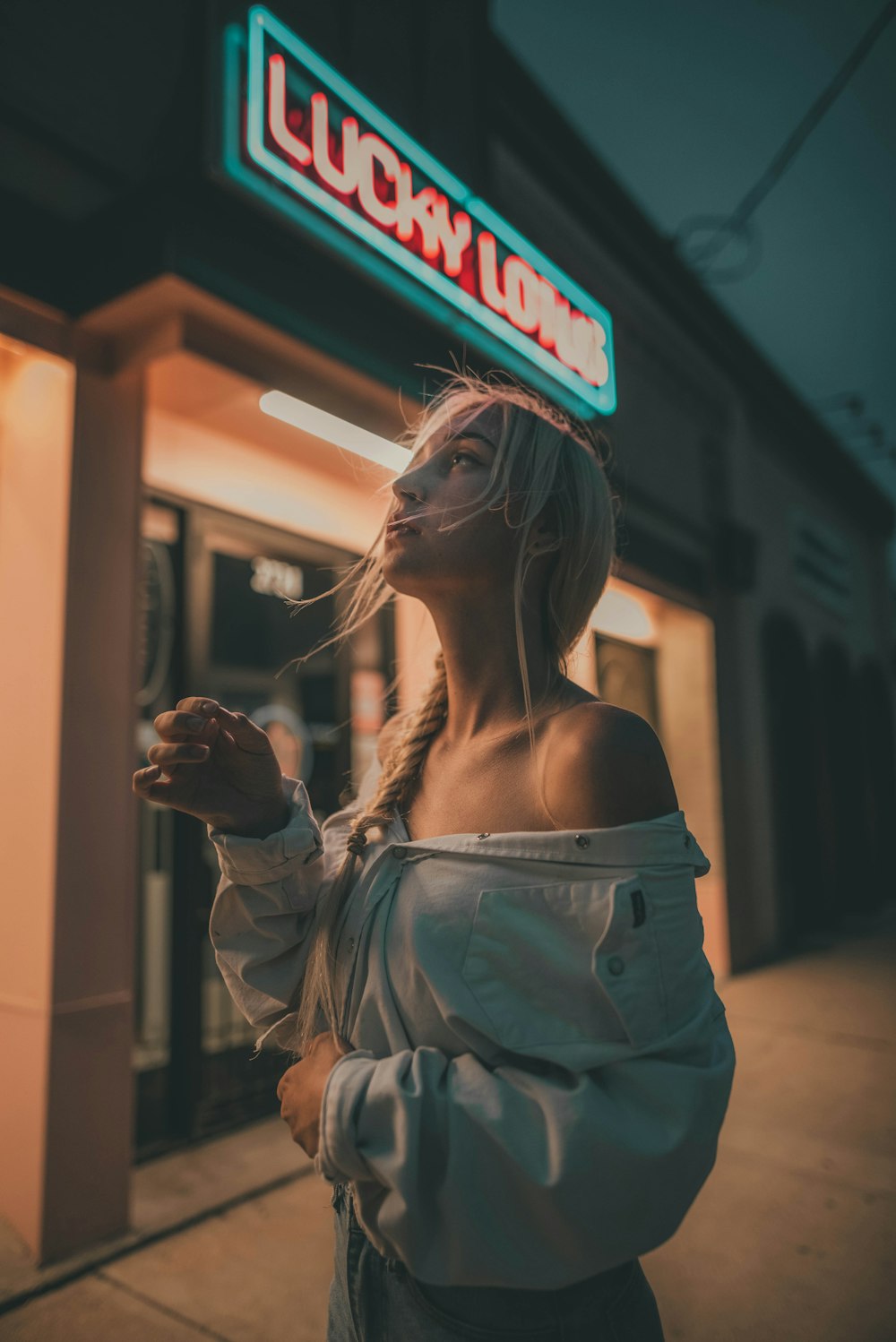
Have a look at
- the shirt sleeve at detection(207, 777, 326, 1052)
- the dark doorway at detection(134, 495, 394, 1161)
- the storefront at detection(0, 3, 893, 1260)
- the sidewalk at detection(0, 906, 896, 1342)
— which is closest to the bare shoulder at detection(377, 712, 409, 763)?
the storefront at detection(0, 3, 893, 1260)

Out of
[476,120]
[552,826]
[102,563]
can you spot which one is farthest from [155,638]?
[476,120]

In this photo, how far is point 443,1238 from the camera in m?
0.88

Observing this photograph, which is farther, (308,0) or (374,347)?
(308,0)

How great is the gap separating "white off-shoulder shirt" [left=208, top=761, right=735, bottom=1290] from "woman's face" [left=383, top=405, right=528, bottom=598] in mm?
373

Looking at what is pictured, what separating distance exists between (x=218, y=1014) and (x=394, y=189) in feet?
12.7

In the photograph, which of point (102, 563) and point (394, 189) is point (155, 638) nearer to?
point (102, 563)

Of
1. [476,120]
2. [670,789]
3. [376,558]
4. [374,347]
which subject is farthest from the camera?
[476,120]

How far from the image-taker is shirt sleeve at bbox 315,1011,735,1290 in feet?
2.83

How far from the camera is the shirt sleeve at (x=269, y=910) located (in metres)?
1.13

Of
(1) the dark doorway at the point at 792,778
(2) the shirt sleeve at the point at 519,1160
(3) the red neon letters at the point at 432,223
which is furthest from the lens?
(1) the dark doorway at the point at 792,778

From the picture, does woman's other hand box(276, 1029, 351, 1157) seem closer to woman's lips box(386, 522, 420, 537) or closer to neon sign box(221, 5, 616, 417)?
woman's lips box(386, 522, 420, 537)

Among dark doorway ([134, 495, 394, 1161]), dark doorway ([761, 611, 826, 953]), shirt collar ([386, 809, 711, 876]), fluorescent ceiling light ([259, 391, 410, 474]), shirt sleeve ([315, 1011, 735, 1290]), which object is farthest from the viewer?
dark doorway ([761, 611, 826, 953])

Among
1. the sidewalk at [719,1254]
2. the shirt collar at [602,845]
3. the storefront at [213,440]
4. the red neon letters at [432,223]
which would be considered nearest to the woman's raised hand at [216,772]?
the shirt collar at [602,845]

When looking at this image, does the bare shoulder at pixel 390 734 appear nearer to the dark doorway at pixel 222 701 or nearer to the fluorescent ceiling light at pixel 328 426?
the dark doorway at pixel 222 701
